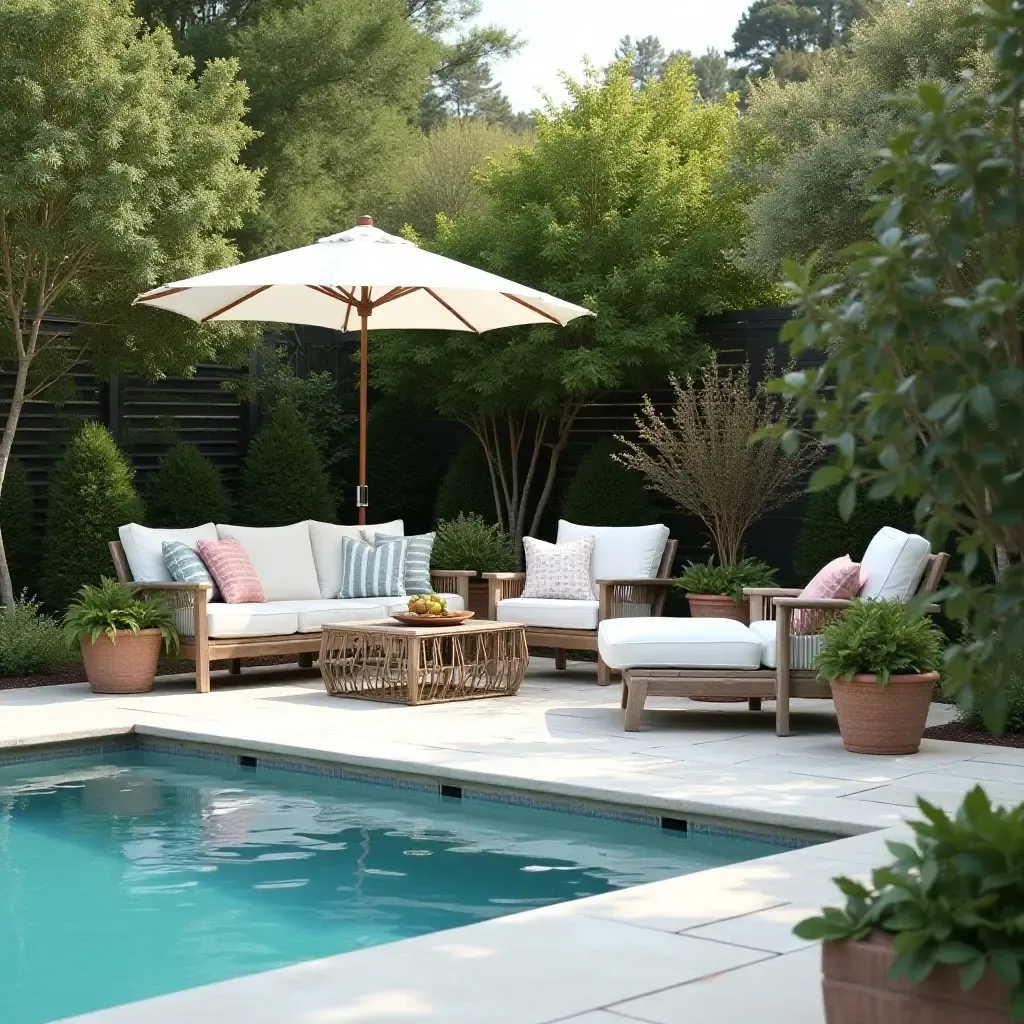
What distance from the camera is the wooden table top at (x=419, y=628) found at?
8052 millimetres

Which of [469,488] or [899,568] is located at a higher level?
[469,488]

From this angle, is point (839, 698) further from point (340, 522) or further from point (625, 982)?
point (340, 522)

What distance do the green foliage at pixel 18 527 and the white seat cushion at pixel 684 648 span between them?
5.20 metres

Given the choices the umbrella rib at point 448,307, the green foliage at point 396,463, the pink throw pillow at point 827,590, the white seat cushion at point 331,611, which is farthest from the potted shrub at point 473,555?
the pink throw pillow at point 827,590

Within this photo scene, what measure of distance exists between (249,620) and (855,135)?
4454mm

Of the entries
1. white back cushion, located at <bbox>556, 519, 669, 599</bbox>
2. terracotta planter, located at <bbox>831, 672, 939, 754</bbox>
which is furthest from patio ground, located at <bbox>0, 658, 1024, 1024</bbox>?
white back cushion, located at <bbox>556, 519, 669, 599</bbox>

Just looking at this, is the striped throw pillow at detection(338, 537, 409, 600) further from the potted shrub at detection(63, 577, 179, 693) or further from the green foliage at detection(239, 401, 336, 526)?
the green foliage at detection(239, 401, 336, 526)

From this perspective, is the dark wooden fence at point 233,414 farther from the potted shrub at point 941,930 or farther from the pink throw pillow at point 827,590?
the potted shrub at point 941,930

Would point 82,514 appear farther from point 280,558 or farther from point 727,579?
point 727,579

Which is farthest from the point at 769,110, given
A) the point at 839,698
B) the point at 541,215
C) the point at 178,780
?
the point at 178,780

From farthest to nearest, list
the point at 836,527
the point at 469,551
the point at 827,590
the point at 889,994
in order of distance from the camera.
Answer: the point at 469,551, the point at 836,527, the point at 827,590, the point at 889,994

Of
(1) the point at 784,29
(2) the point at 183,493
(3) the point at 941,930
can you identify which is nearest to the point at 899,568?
(3) the point at 941,930

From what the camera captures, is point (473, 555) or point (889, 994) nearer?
point (889, 994)

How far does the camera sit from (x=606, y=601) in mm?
8836
